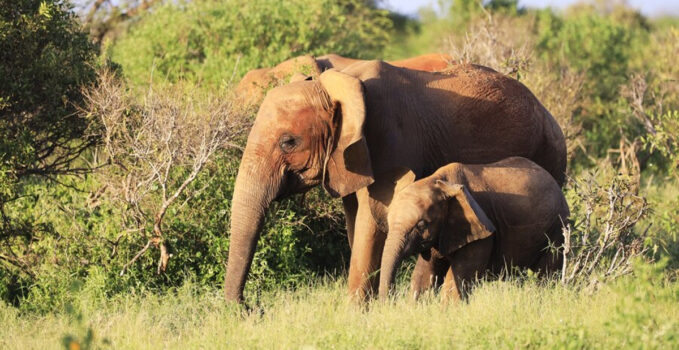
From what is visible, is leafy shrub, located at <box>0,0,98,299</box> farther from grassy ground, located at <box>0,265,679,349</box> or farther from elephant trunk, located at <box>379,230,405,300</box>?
elephant trunk, located at <box>379,230,405,300</box>

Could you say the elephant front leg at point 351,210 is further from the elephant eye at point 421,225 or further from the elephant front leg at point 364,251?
the elephant eye at point 421,225

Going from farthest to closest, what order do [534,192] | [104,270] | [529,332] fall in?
[104,270], [534,192], [529,332]

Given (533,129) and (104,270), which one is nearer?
(533,129)

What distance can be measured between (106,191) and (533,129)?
145 inches

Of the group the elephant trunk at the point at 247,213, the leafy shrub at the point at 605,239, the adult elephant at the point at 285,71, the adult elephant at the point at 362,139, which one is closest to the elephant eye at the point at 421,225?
the adult elephant at the point at 362,139

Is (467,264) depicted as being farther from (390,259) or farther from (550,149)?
(550,149)

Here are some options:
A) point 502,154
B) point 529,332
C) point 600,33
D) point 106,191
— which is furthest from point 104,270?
point 600,33

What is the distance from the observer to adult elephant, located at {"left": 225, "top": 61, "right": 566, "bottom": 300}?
25.4ft

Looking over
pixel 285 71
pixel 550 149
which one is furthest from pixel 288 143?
pixel 285 71

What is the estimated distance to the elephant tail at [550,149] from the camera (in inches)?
344

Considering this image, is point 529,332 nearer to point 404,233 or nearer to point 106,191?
point 404,233

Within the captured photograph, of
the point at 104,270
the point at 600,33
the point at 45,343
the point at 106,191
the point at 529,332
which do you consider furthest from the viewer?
the point at 600,33

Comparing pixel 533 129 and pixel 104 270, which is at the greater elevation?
pixel 533 129

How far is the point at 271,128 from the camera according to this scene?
777cm
